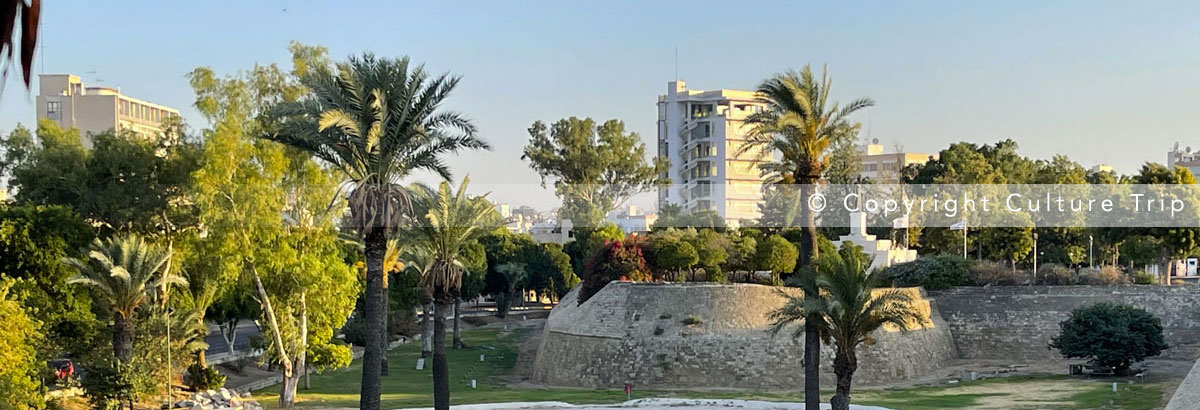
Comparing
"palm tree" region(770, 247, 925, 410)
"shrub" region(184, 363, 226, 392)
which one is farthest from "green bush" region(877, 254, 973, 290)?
"shrub" region(184, 363, 226, 392)

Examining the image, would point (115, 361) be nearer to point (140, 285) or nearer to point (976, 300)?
point (140, 285)

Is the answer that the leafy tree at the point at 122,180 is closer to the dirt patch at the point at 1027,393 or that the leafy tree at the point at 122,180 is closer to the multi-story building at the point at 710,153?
the dirt patch at the point at 1027,393

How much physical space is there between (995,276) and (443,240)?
1200 inches

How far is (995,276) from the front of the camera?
54812 mm

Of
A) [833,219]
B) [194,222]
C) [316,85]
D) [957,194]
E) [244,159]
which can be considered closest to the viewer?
[316,85]

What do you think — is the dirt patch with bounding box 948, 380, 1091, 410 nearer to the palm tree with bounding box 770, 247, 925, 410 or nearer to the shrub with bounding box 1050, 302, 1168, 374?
the shrub with bounding box 1050, 302, 1168, 374

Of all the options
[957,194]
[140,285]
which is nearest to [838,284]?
[140,285]

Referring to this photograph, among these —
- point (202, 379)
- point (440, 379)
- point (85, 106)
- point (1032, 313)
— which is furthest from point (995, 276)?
point (85, 106)

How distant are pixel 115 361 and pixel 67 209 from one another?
5899 mm

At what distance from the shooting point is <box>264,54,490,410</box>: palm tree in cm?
2628

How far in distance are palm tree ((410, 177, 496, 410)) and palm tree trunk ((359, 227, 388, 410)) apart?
431 cm

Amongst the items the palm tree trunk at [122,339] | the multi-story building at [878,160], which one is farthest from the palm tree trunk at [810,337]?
the multi-story building at [878,160]

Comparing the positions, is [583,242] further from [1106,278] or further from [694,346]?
[1106,278]

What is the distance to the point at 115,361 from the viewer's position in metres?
34.8
